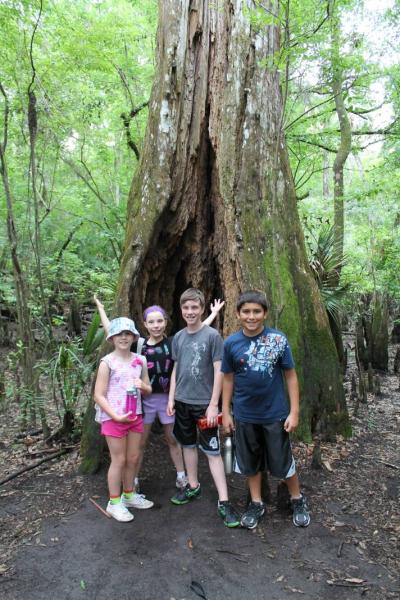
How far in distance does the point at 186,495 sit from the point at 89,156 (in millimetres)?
11503

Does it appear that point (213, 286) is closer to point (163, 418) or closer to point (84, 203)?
point (163, 418)

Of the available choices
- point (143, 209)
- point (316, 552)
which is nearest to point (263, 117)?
point (143, 209)

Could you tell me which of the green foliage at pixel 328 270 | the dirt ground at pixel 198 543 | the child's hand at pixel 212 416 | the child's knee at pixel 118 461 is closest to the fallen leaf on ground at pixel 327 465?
the dirt ground at pixel 198 543

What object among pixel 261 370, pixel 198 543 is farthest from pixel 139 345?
pixel 198 543

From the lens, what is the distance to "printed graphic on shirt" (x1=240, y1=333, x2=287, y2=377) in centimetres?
302

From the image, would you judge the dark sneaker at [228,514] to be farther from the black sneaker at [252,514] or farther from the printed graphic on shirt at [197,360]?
the printed graphic on shirt at [197,360]

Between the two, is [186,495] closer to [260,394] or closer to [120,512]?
[120,512]

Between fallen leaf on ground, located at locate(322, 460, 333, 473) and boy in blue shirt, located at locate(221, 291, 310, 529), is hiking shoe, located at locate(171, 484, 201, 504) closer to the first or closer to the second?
boy in blue shirt, located at locate(221, 291, 310, 529)

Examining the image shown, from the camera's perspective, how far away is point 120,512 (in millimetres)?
3219

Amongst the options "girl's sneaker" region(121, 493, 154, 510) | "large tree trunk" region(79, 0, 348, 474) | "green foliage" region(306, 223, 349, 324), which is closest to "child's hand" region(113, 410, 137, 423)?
"girl's sneaker" region(121, 493, 154, 510)

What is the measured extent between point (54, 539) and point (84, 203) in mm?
12547

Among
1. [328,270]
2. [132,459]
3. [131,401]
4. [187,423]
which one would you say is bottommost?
[132,459]

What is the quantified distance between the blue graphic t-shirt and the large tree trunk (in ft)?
5.14

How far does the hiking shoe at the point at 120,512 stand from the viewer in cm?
320
